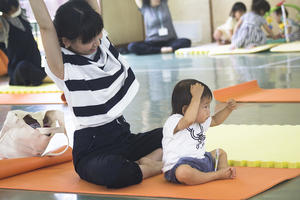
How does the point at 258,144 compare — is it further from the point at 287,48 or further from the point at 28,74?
the point at 287,48

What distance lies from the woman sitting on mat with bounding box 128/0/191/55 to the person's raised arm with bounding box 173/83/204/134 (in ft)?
20.5

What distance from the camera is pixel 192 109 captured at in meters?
1.90

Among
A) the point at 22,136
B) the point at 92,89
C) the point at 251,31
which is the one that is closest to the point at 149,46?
the point at 251,31

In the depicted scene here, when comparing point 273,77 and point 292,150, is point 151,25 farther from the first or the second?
point 292,150

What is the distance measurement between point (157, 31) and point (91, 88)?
650 centimetres

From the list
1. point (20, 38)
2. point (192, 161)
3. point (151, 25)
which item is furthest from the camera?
point (151, 25)

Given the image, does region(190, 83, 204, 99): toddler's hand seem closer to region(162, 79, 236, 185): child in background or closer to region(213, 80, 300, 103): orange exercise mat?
region(162, 79, 236, 185): child in background

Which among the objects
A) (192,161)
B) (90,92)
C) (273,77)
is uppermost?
(90,92)

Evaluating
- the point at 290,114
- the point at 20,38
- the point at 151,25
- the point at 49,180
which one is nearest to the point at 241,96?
the point at 290,114

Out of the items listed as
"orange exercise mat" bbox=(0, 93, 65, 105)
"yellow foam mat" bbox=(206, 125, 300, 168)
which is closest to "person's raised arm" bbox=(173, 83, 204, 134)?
"yellow foam mat" bbox=(206, 125, 300, 168)

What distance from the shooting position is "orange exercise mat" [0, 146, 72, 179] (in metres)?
2.21

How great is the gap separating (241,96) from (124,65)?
173 centimetres

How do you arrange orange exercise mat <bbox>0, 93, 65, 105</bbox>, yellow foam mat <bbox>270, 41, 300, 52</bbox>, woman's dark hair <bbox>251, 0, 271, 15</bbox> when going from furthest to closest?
woman's dark hair <bbox>251, 0, 271, 15</bbox>
yellow foam mat <bbox>270, 41, 300, 52</bbox>
orange exercise mat <bbox>0, 93, 65, 105</bbox>

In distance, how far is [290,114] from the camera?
119 inches
